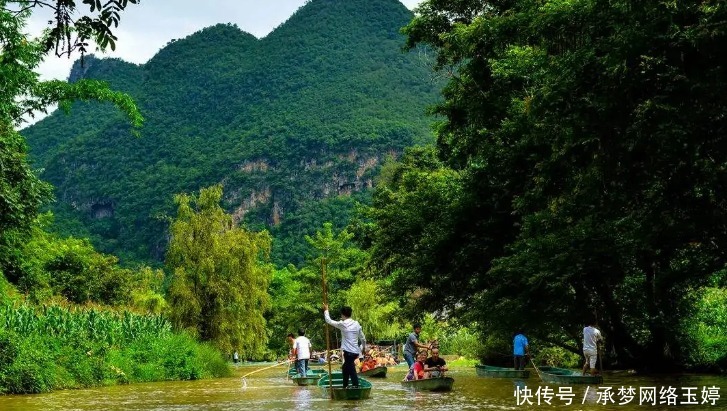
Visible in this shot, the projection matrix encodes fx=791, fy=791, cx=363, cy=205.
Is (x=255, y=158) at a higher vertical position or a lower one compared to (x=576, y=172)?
higher

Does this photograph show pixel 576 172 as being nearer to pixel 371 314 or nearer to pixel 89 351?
pixel 89 351

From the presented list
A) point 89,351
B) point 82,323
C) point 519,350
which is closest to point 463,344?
point 519,350

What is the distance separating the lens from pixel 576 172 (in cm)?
1602

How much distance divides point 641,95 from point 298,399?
990 cm

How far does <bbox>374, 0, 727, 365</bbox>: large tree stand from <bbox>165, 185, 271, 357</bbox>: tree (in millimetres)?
7527

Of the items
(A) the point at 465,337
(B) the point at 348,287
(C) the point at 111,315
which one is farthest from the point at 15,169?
(B) the point at 348,287

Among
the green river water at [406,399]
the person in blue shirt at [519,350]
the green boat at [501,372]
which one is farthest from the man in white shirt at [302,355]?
the person in blue shirt at [519,350]

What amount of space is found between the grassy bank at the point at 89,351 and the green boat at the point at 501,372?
10857 millimetres

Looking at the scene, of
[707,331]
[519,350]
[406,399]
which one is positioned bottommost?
[406,399]

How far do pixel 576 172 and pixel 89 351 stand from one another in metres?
16.5

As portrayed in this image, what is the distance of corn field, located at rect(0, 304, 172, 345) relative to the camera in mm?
23094

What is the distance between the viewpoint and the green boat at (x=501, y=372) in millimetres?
25641

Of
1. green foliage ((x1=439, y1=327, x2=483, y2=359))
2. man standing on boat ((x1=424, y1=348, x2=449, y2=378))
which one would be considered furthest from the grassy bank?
green foliage ((x1=439, y1=327, x2=483, y2=359))

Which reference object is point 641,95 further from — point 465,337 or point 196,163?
point 196,163
